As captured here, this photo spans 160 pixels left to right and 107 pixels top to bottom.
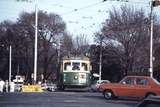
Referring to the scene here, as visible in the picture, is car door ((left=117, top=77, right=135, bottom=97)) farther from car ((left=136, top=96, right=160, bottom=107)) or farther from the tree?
the tree

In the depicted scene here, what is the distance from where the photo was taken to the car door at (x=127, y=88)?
98.2ft

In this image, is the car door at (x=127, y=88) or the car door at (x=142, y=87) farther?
the car door at (x=127, y=88)

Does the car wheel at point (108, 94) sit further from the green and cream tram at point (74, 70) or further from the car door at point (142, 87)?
the green and cream tram at point (74, 70)

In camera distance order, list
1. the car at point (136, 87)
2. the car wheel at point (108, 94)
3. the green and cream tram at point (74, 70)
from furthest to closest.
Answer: the green and cream tram at point (74, 70)
the car wheel at point (108, 94)
the car at point (136, 87)

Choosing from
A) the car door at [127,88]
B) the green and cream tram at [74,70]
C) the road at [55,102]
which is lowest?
the road at [55,102]

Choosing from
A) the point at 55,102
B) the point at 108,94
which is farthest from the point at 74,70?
the point at 55,102

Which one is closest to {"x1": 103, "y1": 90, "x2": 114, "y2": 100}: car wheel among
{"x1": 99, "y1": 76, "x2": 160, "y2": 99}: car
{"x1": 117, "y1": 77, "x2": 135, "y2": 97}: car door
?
{"x1": 99, "y1": 76, "x2": 160, "y2": 99}: car

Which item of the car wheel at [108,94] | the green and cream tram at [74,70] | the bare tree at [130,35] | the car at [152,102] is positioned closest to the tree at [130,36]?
the bare tree at [130,35]

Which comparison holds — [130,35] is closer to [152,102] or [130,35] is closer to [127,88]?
[127,88]

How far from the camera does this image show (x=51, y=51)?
9831 centimetres

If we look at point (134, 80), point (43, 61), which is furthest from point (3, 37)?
point (134, 80)

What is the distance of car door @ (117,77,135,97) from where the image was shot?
2992 centimetres

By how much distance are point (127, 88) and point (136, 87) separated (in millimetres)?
544

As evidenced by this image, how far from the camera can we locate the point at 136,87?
1171 inches
